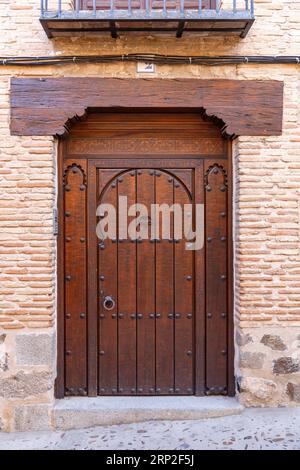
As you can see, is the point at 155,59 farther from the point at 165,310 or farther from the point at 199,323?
the point at 199,323

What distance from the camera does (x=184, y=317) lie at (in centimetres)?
380

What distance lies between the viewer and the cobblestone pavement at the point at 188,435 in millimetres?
3168

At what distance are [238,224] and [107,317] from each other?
1404mm

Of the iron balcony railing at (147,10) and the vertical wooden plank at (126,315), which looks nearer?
the iron balcony railing at (147,10)

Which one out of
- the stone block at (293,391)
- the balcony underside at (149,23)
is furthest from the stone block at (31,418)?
the balcony underside at (149,23)

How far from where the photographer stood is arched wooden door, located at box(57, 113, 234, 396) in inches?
149

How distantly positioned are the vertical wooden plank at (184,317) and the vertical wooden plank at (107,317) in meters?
0.54

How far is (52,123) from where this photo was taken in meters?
3.53

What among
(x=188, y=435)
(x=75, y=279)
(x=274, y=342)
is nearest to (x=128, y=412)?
(x=188, y=435)

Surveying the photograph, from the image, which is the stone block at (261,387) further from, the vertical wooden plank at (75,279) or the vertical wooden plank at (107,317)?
the vertical wooden plank at (75,279)

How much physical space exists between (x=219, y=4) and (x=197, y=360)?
3.07 metres

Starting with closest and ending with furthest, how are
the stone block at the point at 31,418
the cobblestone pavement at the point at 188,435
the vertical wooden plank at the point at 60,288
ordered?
the cobblestone pavement at the point at 188,435, the stone block at the point at 31,418, the vertical wooden plank at the point at 60,288

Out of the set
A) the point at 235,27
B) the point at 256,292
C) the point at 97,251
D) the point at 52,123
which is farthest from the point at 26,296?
the point at 235,27

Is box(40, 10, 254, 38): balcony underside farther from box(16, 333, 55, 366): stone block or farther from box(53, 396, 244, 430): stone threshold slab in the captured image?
box(53, 396, 244, 430): stone threshold slab
